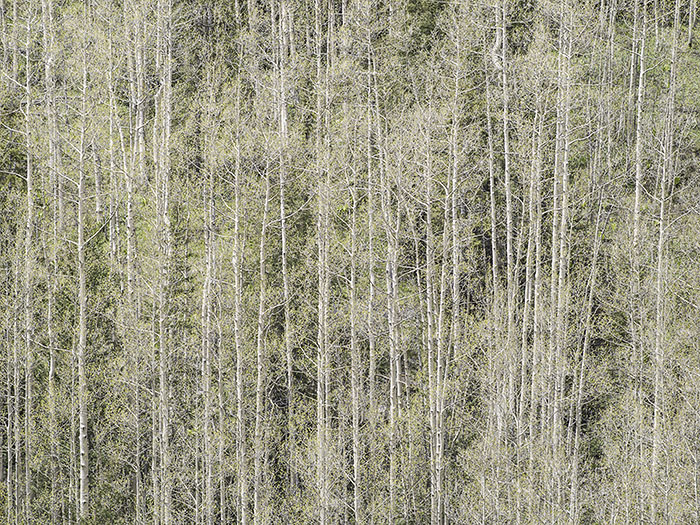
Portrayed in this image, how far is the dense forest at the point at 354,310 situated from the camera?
1892 centimetres

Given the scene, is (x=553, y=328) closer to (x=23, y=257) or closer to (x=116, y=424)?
(x=116, y=424)

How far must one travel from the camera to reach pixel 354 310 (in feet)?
67.5

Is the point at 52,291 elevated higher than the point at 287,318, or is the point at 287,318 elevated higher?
the point at 52,291

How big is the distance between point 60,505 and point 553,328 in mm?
15649

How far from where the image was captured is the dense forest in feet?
62.1

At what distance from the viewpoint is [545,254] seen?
2325cm

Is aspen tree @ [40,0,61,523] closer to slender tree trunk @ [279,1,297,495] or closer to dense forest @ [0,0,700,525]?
dense forest @ [0,0,700,525]

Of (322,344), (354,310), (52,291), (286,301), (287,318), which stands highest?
(52,291)

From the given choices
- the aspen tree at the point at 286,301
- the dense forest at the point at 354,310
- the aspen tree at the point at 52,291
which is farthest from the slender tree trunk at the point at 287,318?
the aspen tree at the point at 52,291

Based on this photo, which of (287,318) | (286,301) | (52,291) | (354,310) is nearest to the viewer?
(286,301)

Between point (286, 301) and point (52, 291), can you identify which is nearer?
point (286, 301)

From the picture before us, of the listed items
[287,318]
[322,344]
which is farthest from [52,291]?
[322,344]

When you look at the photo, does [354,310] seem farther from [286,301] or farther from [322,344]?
[286,301]

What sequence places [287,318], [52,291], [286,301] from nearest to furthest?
1. [286,301]
2. [287,318]
3. [52,291]
